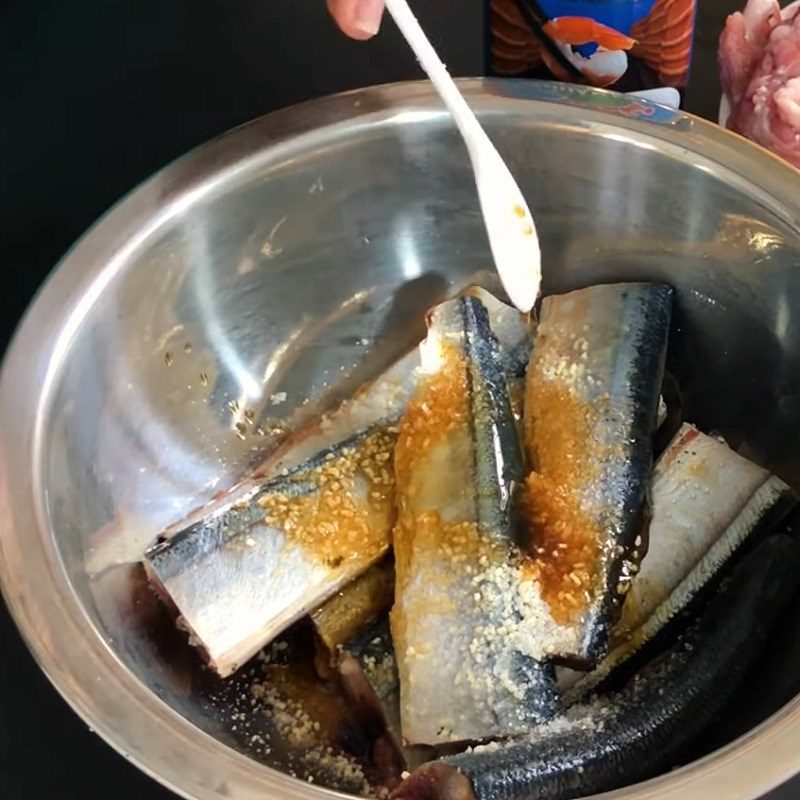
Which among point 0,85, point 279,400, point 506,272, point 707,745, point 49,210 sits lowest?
point 707,745

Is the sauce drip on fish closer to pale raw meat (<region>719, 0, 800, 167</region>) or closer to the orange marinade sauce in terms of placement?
the orange marinade sauce

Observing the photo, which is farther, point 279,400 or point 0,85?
point 0,85

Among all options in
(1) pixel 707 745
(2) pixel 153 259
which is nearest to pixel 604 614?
(1) pixel 707 745

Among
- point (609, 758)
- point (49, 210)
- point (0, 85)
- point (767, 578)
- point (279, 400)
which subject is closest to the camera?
point (609, 758)

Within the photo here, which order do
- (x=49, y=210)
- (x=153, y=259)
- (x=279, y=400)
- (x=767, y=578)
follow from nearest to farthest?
(x=767, y=578) → (x=153, y=259) → (x=279, y=400) → (x=49, y=210)

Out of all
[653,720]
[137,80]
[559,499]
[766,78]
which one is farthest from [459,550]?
[137,80]

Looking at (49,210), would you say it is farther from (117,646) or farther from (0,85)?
(117,646)

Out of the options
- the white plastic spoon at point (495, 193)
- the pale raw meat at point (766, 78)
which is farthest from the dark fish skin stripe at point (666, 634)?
the pale raw meat at point (766, 78)
